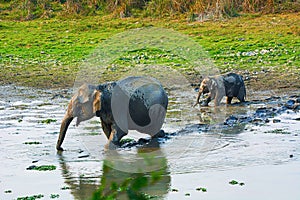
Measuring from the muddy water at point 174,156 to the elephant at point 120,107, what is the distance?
0.32m

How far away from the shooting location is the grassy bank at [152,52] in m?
20.0

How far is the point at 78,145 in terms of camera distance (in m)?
11.8

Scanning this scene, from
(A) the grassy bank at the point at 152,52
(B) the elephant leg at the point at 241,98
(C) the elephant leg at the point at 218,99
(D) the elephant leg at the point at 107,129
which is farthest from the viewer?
(A) the grassy bank at the point at 152,52

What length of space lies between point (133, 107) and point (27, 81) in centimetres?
894

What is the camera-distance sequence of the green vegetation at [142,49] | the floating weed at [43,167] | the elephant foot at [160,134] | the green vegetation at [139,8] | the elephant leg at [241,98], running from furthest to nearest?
the green vegetation at [139,8]
the green vegetation at [142,49]
the elephant leg at [241,98]
the elephant foot at [160,134]
the floating weed at [43,167]

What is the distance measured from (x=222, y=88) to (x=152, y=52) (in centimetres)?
674

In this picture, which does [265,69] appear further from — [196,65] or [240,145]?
[240,145]

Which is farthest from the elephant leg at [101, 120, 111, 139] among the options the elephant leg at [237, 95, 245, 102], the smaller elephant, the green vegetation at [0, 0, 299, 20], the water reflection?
the green vegetation at [0, 0, 299, 20]

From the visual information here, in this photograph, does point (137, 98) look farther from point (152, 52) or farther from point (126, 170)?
point (152, 52)

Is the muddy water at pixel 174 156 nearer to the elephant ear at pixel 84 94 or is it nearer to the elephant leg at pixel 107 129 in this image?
the elephant leg at pixel 107 129

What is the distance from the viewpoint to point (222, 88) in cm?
1592

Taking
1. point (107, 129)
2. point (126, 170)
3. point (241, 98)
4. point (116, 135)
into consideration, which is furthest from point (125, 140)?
point (241, 98)

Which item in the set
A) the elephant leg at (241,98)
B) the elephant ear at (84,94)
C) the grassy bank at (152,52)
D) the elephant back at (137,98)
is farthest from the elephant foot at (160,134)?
the grassy bank at (152,52)

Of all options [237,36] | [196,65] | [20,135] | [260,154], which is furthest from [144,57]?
[260,154]
